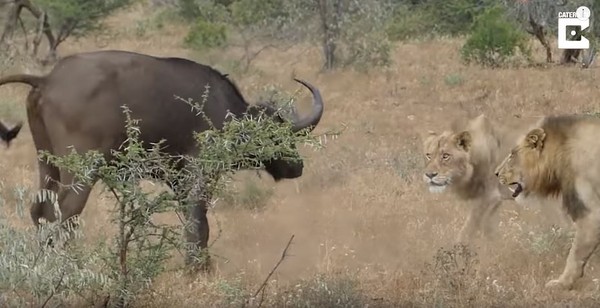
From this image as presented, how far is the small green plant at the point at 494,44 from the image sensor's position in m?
18.9

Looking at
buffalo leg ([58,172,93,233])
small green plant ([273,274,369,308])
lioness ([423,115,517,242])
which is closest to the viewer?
small green plant ([273,274,369,308])

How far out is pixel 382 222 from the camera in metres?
8.16

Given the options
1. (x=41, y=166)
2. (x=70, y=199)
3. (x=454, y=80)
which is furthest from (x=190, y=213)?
(x=454, y=80)

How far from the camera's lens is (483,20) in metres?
19.9

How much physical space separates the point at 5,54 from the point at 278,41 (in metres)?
5.57

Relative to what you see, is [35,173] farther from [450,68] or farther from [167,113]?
[450,68]

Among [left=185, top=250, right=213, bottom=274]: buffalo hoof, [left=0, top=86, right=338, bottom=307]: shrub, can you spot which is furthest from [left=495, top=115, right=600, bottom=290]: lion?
[left=185, top=250, right=213, bottom=274]: buffalo hoof

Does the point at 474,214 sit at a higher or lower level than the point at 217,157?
lower

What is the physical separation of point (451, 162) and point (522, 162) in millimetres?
1369

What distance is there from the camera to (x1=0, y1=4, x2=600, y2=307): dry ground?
233 inches

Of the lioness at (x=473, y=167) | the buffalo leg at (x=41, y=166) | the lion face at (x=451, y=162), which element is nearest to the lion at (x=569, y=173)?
the lioness at (x=473, y=167)

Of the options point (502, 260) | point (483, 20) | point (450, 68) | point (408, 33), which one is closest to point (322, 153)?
point (502, 260)

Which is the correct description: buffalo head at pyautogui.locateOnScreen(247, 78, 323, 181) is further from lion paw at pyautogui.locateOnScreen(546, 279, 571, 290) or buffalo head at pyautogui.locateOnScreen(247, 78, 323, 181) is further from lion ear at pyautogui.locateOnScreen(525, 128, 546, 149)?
lion paw at pyautogui.locateOnScreen(546, 279, 571, 290)

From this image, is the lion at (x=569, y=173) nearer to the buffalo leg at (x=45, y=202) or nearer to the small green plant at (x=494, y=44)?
the buffalo leg at (x=45, y=202)
